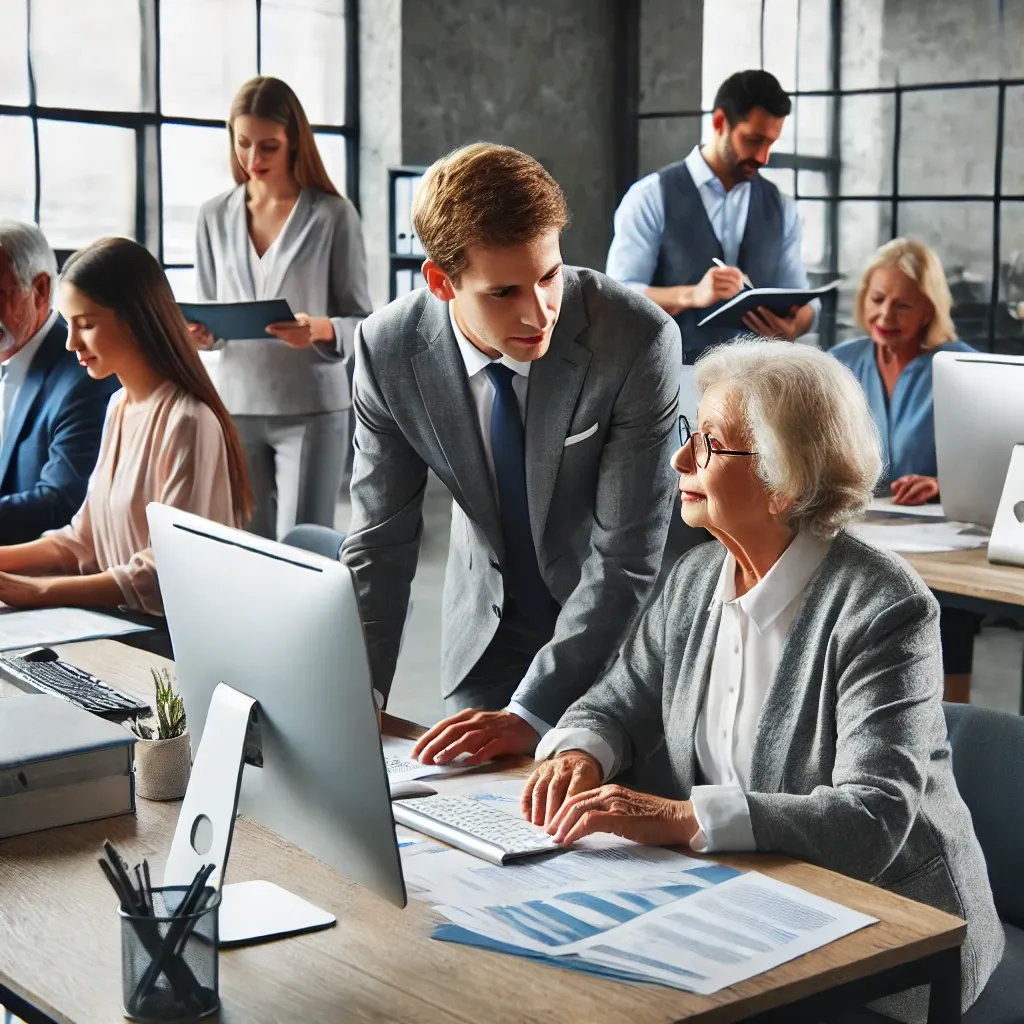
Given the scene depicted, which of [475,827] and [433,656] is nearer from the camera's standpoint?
[475,827]

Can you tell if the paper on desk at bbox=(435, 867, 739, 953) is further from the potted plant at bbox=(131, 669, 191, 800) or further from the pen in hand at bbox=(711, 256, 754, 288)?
the pen in hand at bbox=(711, 256, 754, 288)

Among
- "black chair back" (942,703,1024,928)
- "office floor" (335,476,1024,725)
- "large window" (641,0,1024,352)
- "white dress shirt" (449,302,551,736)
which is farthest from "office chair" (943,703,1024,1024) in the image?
"large window" (641,0,1024,352)

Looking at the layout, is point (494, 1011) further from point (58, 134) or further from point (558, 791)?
point (58, 134)

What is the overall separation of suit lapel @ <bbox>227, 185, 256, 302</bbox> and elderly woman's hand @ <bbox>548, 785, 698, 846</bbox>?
368cm

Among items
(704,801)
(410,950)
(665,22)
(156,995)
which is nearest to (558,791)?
(704,801)

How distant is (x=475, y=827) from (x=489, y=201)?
0.82m

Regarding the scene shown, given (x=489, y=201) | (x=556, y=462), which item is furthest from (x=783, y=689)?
(x=489, y=201)

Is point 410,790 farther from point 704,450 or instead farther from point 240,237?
point 240,237

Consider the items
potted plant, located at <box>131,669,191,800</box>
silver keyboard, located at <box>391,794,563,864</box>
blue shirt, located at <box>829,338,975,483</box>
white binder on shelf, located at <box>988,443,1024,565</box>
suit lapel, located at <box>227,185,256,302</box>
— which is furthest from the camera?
suit lapel, located at <box>227,185,256,302</box>

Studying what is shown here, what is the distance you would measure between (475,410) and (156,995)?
1.21 m

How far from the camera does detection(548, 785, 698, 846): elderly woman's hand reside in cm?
169

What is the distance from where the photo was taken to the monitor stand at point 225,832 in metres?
1.50

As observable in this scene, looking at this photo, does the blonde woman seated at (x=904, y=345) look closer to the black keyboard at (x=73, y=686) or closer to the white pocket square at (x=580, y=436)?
the white pocket square at (x=580, y=436)

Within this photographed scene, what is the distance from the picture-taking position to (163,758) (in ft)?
6.28
